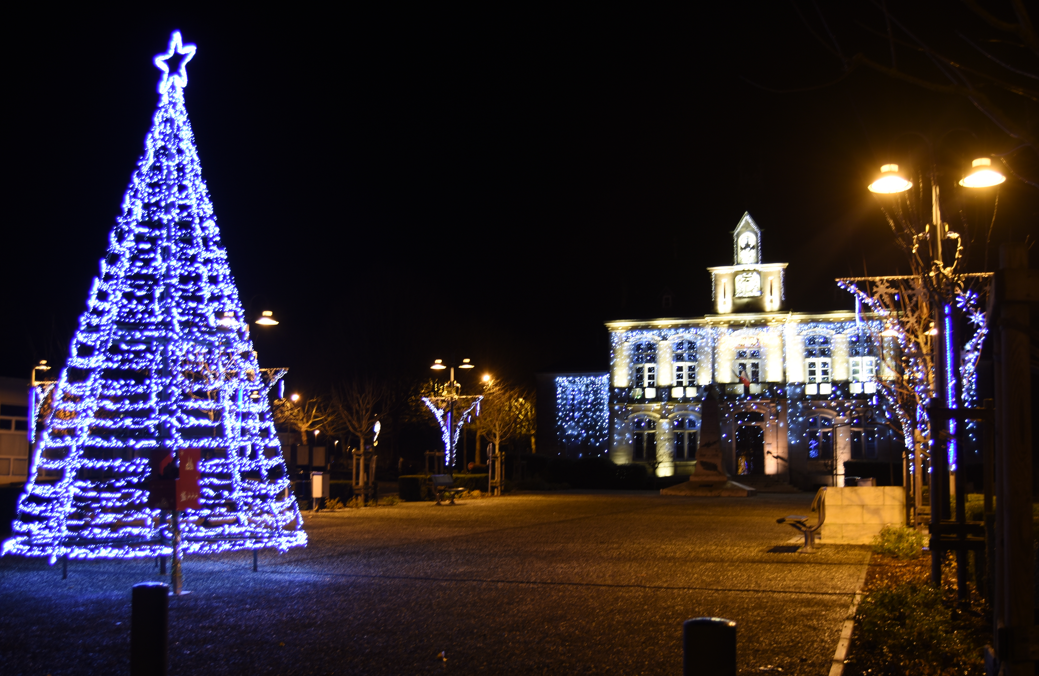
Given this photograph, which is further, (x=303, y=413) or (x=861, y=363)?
(x=861, y=363)

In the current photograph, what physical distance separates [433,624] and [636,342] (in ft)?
153

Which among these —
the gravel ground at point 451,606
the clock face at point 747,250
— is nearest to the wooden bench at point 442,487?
the gravel ground at point 451,606

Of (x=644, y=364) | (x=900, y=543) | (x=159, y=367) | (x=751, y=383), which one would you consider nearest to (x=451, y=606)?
(x=159, y=367)

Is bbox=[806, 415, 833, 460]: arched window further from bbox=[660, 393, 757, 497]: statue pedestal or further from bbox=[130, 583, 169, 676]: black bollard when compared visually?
bbox=[130, 583, 169, 676]: black bollard

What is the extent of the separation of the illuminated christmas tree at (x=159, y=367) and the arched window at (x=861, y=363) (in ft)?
135

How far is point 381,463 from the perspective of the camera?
59.2m

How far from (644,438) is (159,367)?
4259cm

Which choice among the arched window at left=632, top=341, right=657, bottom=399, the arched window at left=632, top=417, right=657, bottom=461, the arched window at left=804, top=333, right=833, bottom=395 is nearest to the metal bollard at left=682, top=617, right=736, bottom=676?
the arched window at left=804, top=333, right=833, bottom=395

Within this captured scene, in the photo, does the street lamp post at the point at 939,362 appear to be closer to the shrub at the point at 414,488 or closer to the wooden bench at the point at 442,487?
the wooden bench at the point at 442,487

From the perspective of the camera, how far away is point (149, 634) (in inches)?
201

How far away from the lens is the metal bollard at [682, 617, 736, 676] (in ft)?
14.5

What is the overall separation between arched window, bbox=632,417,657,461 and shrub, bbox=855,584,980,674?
151ft

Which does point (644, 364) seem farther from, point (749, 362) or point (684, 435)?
point (749, 362)

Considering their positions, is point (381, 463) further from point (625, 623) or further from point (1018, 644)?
point (1018, 644)
